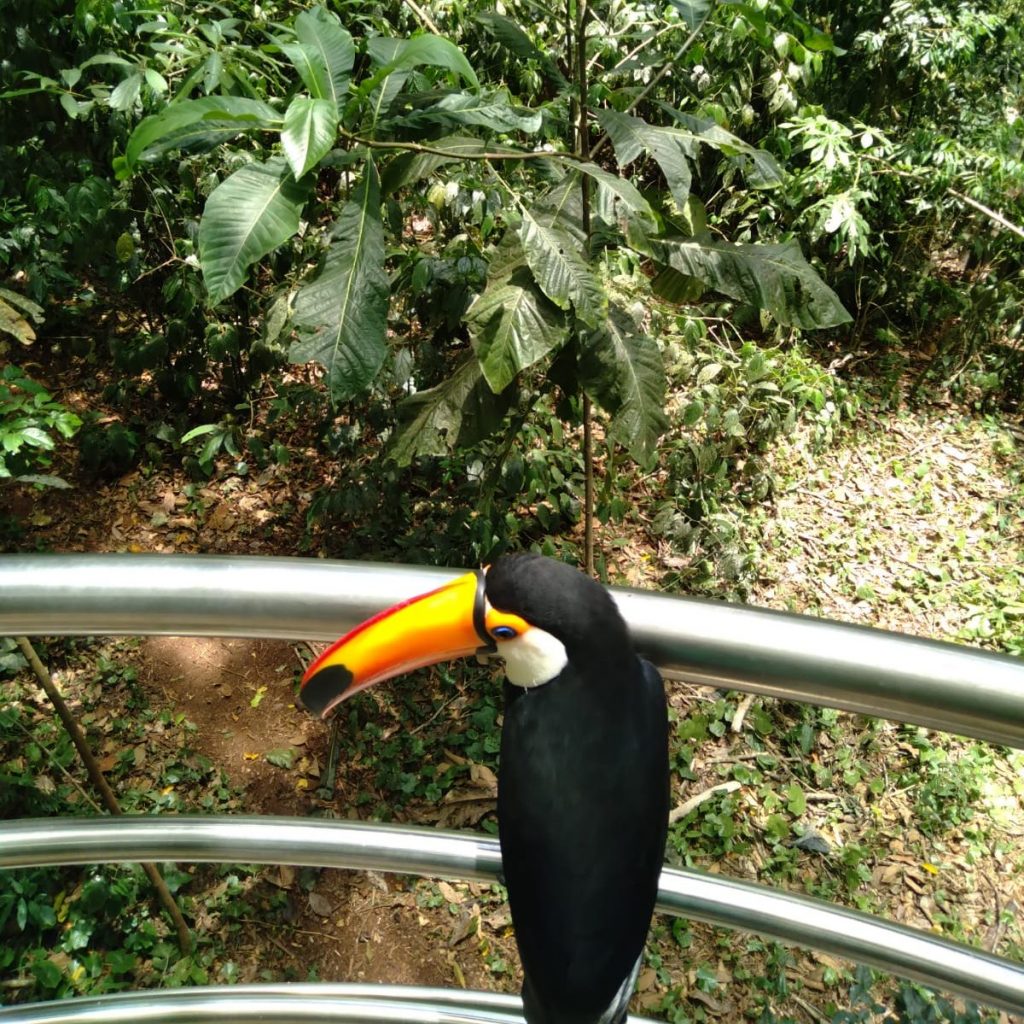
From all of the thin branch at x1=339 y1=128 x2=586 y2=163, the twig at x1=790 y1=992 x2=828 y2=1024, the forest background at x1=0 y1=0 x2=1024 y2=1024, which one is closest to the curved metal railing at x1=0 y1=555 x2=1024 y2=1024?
the forest background at x1=0 y1=0 x2=1024 y2=1024

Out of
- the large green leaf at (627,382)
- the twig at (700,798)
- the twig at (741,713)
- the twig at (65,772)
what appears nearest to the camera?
the large green leaf at (627,382)

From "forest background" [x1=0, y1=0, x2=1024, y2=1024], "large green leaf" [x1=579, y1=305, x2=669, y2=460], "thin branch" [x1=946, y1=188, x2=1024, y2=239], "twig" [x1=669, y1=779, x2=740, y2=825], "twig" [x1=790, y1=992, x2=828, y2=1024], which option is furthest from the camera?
"thin branch" [x1=946, y1=188, x2=1024, y2=239]

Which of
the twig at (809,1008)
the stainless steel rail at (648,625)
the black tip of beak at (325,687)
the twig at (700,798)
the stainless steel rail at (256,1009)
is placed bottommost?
the twig at (809,1008)

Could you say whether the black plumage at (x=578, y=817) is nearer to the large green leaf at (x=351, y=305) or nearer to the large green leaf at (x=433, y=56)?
the large green leaf at (x=351, y=305)

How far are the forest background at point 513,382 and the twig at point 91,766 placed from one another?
0.33 feet

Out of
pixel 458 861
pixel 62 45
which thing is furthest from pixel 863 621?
pixel 62 45

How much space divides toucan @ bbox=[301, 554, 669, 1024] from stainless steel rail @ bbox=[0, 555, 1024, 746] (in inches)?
4.4

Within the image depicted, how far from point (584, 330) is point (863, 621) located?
1.88m

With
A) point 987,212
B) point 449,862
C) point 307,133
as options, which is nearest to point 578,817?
point 449,862

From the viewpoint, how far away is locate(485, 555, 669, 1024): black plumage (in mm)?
905

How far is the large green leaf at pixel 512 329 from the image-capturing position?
4.48 ft

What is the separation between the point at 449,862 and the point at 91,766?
4.00 ft

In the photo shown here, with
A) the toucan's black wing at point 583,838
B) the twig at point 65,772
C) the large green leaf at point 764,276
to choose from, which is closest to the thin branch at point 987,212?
the large green leaf at point 764,276

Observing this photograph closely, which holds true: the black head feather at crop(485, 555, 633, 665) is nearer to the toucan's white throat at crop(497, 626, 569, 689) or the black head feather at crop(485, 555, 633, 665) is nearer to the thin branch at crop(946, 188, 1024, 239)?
the toucan's white throat at crop(497, 626, 569, 689)
